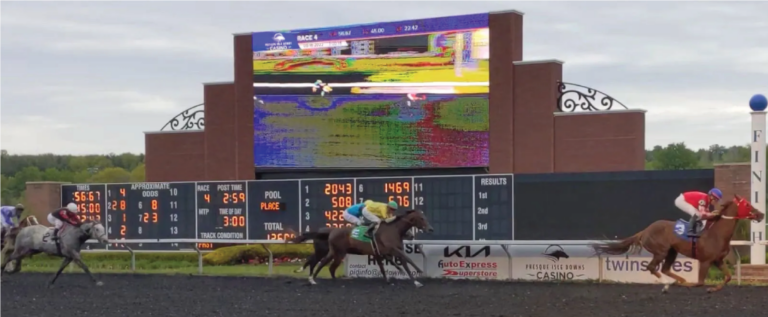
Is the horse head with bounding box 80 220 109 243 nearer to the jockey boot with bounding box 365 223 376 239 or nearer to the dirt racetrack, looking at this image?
the dirt racetrack

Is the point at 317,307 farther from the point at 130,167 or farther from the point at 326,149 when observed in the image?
the point at 130,167

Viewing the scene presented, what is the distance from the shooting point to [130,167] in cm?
6962

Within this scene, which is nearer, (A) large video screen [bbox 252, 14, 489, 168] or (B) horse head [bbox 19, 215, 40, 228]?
(B) horse head [bbox 19, 215, 40, 228]

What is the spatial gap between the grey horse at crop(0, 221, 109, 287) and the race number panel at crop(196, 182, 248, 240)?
393 cm

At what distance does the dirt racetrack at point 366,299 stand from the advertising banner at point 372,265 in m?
0.99

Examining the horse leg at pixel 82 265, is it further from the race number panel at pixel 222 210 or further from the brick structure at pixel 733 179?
the brick structure at pixel 733 179

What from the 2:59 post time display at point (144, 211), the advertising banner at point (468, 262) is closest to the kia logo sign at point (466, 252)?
the advertising banner at point (468, 262)

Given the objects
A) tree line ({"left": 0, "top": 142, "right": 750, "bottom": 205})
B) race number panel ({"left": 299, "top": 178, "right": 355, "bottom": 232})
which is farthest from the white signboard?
tree line ({"left": 0, "top": 142, "right": 750, "bottom": 205})

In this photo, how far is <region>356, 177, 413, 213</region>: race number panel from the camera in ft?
60.0

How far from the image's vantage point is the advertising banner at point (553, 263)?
1512 centimetres

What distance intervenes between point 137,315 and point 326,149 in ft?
33.0

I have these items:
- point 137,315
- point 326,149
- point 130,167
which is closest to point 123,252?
point 326,149

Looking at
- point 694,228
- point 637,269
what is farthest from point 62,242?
point 694,228

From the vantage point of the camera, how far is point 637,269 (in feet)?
48.3
